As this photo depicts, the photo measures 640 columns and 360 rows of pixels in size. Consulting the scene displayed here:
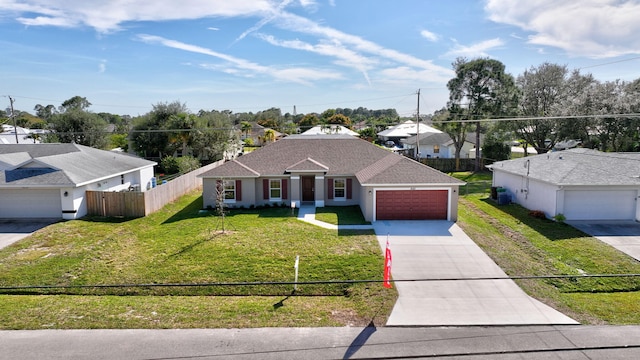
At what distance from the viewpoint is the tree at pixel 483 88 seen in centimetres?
3803

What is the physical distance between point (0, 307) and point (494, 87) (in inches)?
1596

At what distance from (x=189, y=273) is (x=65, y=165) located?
45.3ft

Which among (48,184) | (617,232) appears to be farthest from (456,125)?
(48,184)

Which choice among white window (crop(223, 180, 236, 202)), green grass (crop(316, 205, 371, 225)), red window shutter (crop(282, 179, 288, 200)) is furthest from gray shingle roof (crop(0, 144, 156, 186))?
green grass (crop(316, 205, 371, 225))

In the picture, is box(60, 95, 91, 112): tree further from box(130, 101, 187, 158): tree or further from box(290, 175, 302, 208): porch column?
box(290, 175, 302, 208): porch column

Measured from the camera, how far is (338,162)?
2564 cm

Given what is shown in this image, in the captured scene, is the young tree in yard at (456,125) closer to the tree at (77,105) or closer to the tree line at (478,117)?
the tree line at (478,117)

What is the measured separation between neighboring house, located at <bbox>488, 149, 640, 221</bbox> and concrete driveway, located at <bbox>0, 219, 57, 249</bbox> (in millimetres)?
26598

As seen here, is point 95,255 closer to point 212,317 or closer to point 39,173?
point 212,317

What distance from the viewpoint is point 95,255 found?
50.6 ft

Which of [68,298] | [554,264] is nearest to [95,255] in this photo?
[68,298]

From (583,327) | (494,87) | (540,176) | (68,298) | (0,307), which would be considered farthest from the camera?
(494,87)

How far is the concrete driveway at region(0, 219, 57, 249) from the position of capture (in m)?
17.1

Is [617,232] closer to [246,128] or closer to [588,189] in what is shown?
[588,189]
